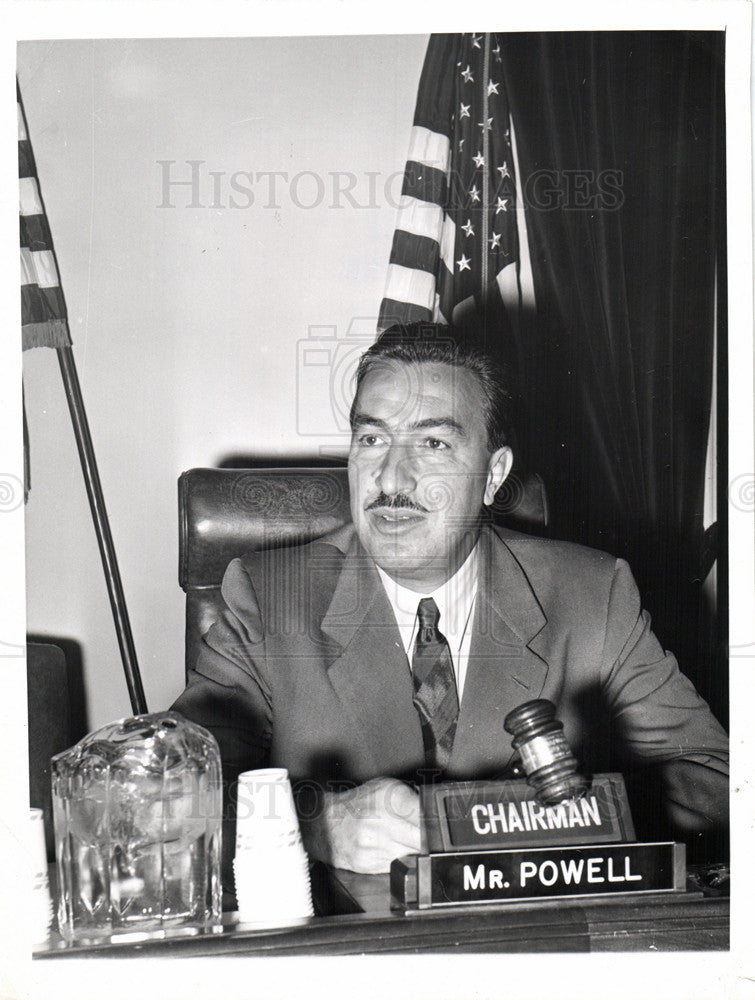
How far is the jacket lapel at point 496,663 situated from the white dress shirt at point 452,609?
0.01m

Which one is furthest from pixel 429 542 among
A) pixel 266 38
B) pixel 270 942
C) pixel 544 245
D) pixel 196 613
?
pixel 266 38

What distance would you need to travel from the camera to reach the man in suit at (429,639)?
1.32 metres

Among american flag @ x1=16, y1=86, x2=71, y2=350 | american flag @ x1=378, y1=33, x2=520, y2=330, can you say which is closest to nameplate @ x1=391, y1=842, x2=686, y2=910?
american flag @ x1=378, y1=33, x2=520, y2=330

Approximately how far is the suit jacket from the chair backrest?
21 mm

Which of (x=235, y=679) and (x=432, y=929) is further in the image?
(x=235, y=679)

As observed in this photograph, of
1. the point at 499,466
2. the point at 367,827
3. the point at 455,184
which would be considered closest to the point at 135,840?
the point at 367,827

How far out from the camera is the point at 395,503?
4.38 ft

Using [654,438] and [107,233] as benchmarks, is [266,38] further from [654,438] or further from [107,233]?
[654,438]

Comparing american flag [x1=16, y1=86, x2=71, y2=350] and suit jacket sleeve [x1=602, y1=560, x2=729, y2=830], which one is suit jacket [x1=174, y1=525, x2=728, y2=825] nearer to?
suit jacket sleeve [x1=602, y1=560, x2=729, y2=830]

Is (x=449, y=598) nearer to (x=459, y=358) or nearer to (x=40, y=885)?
(x=459, y=358)

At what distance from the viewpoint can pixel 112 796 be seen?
1.08 meters

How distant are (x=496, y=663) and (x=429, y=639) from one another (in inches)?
3.8

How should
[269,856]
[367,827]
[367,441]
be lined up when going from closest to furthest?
[269,856] < [367,827] < [367,441]

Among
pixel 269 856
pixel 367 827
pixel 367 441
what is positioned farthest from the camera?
pixel 367 441
